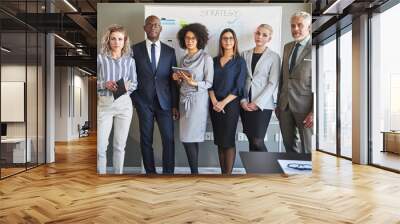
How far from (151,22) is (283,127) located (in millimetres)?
2883

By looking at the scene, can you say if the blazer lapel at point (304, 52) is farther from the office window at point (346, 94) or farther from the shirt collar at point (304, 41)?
the office window at point (346, 94)

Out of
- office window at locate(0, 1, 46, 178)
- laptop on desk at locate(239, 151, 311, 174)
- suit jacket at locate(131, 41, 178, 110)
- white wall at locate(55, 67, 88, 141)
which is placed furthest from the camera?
white wall at locate(55, 67, 88, 141)

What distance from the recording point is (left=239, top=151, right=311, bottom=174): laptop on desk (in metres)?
6.62

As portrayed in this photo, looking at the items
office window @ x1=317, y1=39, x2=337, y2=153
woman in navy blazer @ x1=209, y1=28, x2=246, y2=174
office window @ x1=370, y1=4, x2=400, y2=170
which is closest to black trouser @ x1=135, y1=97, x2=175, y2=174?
woman in navy blazer @ x1=209, y1=28, x2=246, y2=174

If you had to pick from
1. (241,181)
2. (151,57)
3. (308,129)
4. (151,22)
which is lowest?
(241,181)

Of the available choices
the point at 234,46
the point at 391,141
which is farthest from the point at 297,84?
the point at 391,141

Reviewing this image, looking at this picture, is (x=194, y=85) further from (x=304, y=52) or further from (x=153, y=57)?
(x=304, y=52)

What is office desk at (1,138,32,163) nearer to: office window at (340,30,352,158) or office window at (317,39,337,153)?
office window at (340,30,352,158)

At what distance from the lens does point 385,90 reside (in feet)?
25.4

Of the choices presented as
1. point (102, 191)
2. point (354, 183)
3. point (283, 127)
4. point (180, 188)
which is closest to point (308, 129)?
point (283, 127)

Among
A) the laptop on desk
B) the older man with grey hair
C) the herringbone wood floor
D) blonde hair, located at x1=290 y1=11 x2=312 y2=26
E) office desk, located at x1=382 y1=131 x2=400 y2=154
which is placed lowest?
the herringbone wood floor

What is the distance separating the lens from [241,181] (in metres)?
6.26

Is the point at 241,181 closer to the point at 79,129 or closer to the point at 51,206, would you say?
the point at 51,206

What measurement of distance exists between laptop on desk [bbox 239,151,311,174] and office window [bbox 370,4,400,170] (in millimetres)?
2159
